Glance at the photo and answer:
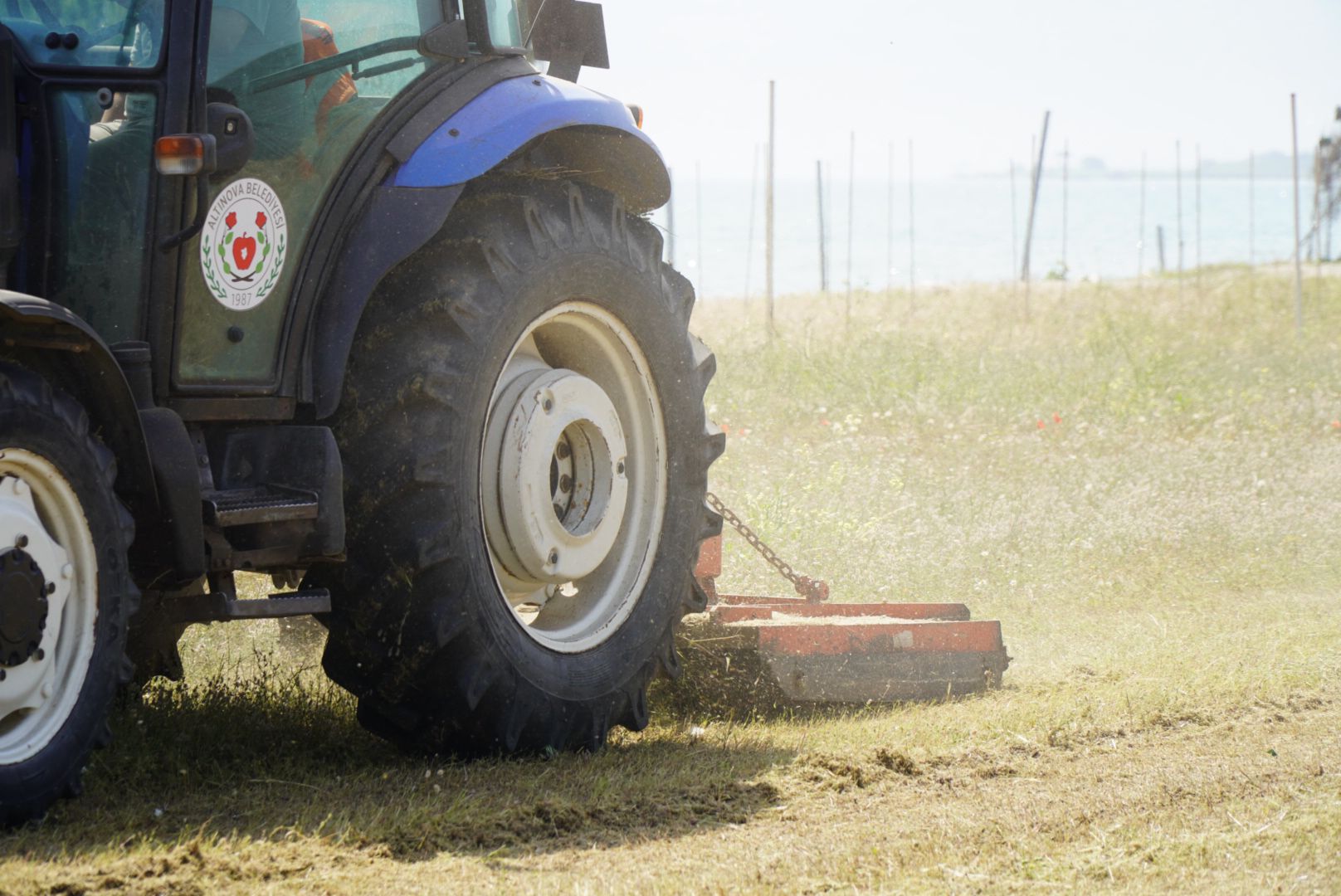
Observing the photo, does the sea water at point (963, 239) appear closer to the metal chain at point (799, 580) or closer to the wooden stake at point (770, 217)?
the wooden stake at point (770, 217)

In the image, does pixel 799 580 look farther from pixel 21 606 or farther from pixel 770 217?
pixel 770 217

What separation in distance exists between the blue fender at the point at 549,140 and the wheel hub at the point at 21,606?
51.9 inches

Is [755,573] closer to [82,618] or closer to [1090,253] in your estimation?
[82,618]

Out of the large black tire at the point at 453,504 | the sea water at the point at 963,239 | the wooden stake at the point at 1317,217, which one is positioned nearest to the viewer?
the large black tire at the point at 453,504

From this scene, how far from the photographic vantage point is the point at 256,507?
3.37 meters

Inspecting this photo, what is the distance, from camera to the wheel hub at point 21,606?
9.14 feet

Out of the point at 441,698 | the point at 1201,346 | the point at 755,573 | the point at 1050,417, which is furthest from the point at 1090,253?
the point at 441,698

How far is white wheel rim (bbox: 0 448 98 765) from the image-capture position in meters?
2.83

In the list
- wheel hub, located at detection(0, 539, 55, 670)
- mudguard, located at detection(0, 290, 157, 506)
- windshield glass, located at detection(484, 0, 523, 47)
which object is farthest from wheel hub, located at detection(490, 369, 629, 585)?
wheel hub, located at detection(0, 539, 55, 670)

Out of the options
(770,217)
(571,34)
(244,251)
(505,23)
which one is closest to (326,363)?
(244,251)

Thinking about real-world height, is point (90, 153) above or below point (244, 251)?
above

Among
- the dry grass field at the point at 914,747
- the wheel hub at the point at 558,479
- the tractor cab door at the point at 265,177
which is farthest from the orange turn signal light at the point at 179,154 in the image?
the dry grass field at the point at 914,747

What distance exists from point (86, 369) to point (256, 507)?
482 mm

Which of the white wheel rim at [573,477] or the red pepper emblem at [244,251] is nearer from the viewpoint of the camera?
the red pepper emblem at [244,251]
